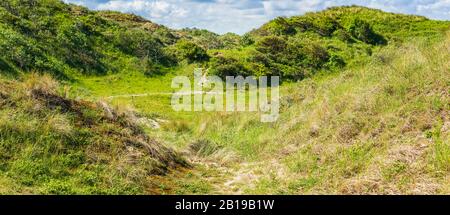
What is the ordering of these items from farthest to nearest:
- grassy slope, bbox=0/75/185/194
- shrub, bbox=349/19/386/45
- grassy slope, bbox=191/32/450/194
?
shrub, bbox=349/19/386/45
grassy slope, bbox=0/75/185/194
grassy slope, bbox=191/32/450/194

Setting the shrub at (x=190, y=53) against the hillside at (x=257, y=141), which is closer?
the hillside at (x=257, y=141)

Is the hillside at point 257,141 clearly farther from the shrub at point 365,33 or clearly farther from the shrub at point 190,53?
the shrub at point 365,33

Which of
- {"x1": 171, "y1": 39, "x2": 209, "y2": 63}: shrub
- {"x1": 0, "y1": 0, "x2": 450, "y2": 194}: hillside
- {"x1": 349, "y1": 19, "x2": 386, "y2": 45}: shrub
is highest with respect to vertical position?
{"x1": 349, "y1": 19, "x2": 386, "y2": 45}: shrub

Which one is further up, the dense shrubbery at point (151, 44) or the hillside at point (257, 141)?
the dense shrubbery at point (151, 44)

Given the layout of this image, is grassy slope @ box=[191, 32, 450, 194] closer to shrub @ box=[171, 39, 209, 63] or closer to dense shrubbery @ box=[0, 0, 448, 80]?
dense shrubbery @ box=[0, 0, 448, 80]

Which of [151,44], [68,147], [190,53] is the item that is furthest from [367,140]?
[151,44]

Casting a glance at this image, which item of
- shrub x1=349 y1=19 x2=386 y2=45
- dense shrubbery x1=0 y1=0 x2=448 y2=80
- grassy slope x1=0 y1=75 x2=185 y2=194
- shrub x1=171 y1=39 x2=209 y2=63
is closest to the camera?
grassy slope x1=0 y1=75 x2=185 y2=194

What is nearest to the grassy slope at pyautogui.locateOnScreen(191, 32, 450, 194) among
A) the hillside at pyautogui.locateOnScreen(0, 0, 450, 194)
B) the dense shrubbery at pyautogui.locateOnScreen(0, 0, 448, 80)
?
the hillside at pyautogui.locateOnScreen(0, 0, 450, 194)

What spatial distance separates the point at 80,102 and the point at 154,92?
59.8ft

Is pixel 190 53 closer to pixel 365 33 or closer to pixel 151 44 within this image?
pixel 151 44

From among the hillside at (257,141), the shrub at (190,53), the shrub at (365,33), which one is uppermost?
the shrub at (365,33)

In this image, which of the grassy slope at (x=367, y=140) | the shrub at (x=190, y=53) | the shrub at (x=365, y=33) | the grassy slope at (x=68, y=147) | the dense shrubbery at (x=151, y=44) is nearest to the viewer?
the grassy slope at (x=367, y=140)

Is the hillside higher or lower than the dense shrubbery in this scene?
lower

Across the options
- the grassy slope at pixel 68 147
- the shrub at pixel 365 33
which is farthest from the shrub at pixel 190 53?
the grassy slope at pixel 68 147
